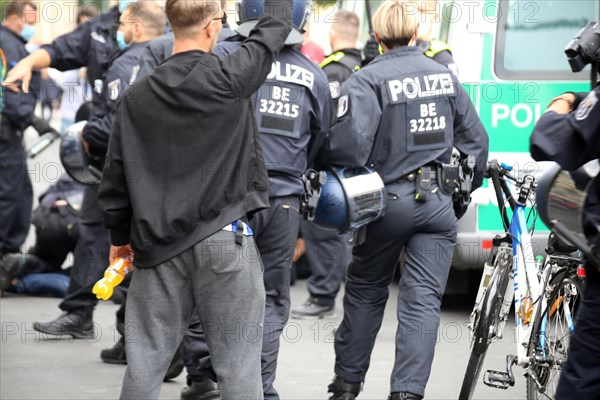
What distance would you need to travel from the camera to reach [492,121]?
802 centimetres

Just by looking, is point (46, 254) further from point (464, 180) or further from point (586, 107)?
point (586, 107)

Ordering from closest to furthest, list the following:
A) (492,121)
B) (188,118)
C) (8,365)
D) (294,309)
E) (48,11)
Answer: (188,118), (8,365), (492,121), (294,309), (48,11)

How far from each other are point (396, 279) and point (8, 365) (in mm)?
4674

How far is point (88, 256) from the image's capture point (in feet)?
23.0

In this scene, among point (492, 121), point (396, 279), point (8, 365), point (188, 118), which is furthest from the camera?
point (396, 279)

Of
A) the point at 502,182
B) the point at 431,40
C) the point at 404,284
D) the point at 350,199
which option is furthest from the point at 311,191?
the point at 431,40

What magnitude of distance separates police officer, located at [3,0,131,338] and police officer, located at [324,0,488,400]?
2.06 meters

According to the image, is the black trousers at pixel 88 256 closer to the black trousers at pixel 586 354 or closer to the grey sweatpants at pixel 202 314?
the grey sweatpants at pixel 202 314

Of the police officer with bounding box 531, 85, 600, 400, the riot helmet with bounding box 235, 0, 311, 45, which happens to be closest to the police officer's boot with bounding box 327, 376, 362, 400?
the riot helmet with bounding box 235, 0, 311, 45

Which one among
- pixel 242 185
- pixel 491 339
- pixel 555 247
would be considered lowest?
pixel 491 339

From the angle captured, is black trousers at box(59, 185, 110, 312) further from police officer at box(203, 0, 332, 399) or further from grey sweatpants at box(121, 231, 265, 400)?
grey sweatpants at box(121, 231, 265, 400)

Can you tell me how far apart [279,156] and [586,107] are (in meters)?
1.94

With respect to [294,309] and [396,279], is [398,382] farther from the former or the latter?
[396,279]

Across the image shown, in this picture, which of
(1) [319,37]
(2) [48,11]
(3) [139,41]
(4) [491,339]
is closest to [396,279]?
(3) [139,41]
